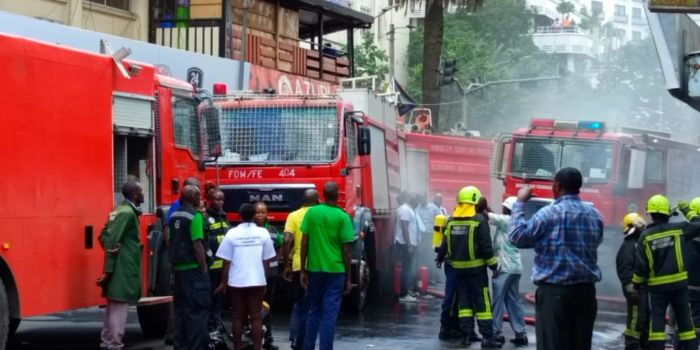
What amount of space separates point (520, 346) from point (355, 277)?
3.10 metres

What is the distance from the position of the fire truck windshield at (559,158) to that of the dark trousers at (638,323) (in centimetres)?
798

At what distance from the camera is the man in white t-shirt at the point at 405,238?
63.3 feet

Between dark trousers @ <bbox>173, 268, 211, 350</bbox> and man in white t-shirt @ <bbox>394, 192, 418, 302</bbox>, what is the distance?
8572 mm

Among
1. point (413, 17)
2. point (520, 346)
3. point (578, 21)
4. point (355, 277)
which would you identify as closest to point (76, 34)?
point (355, 277)

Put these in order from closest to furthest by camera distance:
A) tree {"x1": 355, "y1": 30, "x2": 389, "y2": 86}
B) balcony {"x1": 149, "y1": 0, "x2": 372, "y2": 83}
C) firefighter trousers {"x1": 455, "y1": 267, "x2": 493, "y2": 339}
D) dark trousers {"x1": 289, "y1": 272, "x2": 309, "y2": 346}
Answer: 1. dark trousers {"x1": 289, "y1": 272, "x2": 309, "y2": 346}
2. firefighter trousers {"x1": 455, "y1": 267, "x2": 493, "y2": 339}
3. balcony {"x1": 149, "y1": 0, "x2": 372, "y2": 83}
4. tree {"x1": 355, "y1": 30, "x2": 389, "y2": 86}

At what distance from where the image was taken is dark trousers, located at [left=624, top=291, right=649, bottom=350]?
12.6 m

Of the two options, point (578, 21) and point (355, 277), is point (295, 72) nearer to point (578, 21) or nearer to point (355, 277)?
point (355, 277)

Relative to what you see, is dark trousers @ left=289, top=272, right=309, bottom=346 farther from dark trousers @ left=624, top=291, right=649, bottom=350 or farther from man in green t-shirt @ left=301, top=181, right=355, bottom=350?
dark trousers @ left=624, top=291, right=649, bottom=350

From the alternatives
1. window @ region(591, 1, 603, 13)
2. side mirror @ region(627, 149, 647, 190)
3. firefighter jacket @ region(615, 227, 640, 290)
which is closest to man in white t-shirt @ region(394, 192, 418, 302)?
side mirror @ region(627, 149, 647, 190)

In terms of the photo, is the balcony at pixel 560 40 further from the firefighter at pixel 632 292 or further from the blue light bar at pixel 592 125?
the firefighter at pixel 632 292

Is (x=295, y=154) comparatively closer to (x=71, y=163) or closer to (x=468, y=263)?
(x=468, y=263)

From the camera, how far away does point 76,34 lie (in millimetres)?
19234

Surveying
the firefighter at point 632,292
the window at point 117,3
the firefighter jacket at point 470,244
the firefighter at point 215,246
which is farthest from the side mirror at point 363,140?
the window at point 117,3

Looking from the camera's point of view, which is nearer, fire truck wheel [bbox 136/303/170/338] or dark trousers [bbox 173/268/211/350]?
dark trousers [bbox 173/268/211/350]
